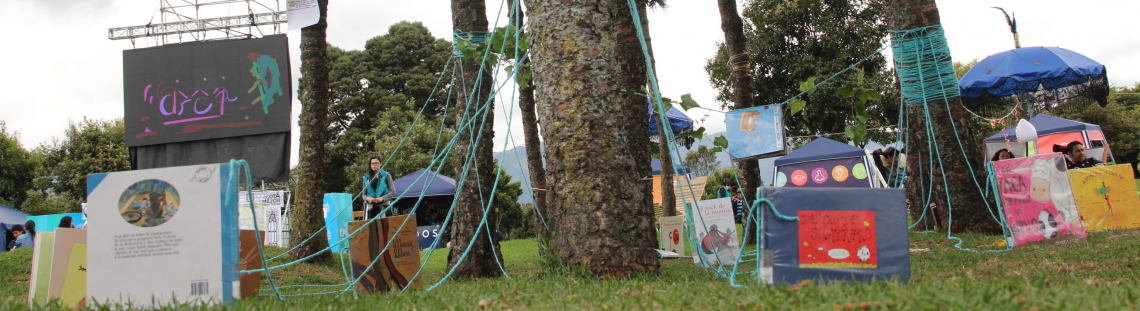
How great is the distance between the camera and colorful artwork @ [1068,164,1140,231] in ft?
25.6

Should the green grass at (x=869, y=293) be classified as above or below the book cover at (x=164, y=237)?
below

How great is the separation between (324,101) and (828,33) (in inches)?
678

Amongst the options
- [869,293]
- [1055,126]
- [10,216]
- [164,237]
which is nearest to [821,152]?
[1055,126]

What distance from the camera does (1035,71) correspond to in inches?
466

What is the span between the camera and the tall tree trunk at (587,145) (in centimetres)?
411

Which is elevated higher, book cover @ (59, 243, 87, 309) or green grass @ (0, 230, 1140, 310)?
book cover @ (59, 243, 87, 309)

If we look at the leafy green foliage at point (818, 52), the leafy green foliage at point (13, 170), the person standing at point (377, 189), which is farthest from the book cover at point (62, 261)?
the leafy green foliage at point (13, 170)

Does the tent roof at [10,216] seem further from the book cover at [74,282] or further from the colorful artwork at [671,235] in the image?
the book cover at [74,282]

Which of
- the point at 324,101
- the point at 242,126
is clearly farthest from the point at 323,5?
the point at 242,126

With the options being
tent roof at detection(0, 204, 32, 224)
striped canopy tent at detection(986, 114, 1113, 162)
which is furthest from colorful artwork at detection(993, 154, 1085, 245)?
tent roof at detection(0, 204, 32, 224)

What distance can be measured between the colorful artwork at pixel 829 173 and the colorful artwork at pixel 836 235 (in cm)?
1348

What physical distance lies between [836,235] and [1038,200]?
4258 millimetres

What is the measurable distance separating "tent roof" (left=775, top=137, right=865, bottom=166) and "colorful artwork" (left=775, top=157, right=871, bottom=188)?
11 cm

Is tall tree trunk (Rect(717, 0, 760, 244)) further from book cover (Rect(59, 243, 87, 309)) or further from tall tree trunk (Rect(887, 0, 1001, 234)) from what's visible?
book cover (Rect(59, 243, 87, 309))
